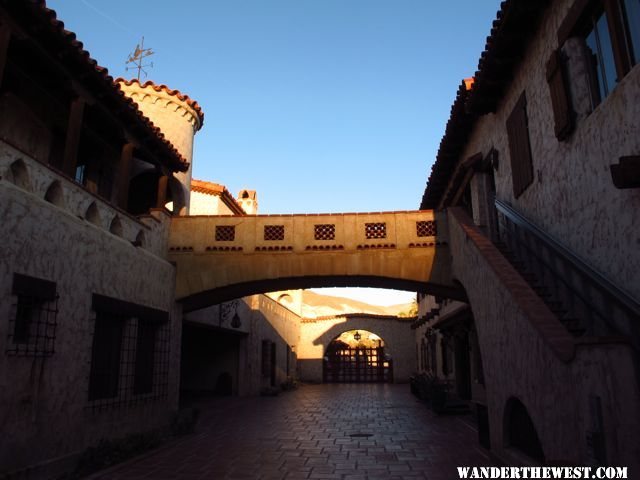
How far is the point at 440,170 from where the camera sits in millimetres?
14906

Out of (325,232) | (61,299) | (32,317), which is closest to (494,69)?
(325,232)

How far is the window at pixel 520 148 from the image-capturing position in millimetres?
8695

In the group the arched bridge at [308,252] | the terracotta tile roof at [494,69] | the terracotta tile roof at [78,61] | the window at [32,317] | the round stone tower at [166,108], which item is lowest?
the window at [32,317]

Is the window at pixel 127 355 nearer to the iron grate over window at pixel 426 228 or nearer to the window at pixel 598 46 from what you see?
the iron grate over window at pixel 426 228

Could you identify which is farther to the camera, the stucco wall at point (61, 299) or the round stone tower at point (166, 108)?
the round stone tower at point (166, 108)

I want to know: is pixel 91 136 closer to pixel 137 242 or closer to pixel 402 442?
pixel 137 242

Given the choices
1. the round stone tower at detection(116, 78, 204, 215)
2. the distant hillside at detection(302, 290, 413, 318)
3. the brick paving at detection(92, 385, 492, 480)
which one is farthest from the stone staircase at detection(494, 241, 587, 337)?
the distant hillside at detection(302, 290, 413, 318)

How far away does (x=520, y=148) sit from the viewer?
29.3 feet

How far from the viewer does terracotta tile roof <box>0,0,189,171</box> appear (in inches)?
291

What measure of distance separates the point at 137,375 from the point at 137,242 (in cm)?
276

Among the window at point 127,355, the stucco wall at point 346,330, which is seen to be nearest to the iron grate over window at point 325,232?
the window at point 127,355

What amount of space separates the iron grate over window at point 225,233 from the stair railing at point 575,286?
20.8 ft

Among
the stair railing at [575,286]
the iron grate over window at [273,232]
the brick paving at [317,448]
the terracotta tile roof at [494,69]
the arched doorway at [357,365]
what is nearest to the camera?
the stair railing at [575,286]

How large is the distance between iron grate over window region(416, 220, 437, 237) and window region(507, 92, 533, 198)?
2.31 meters
